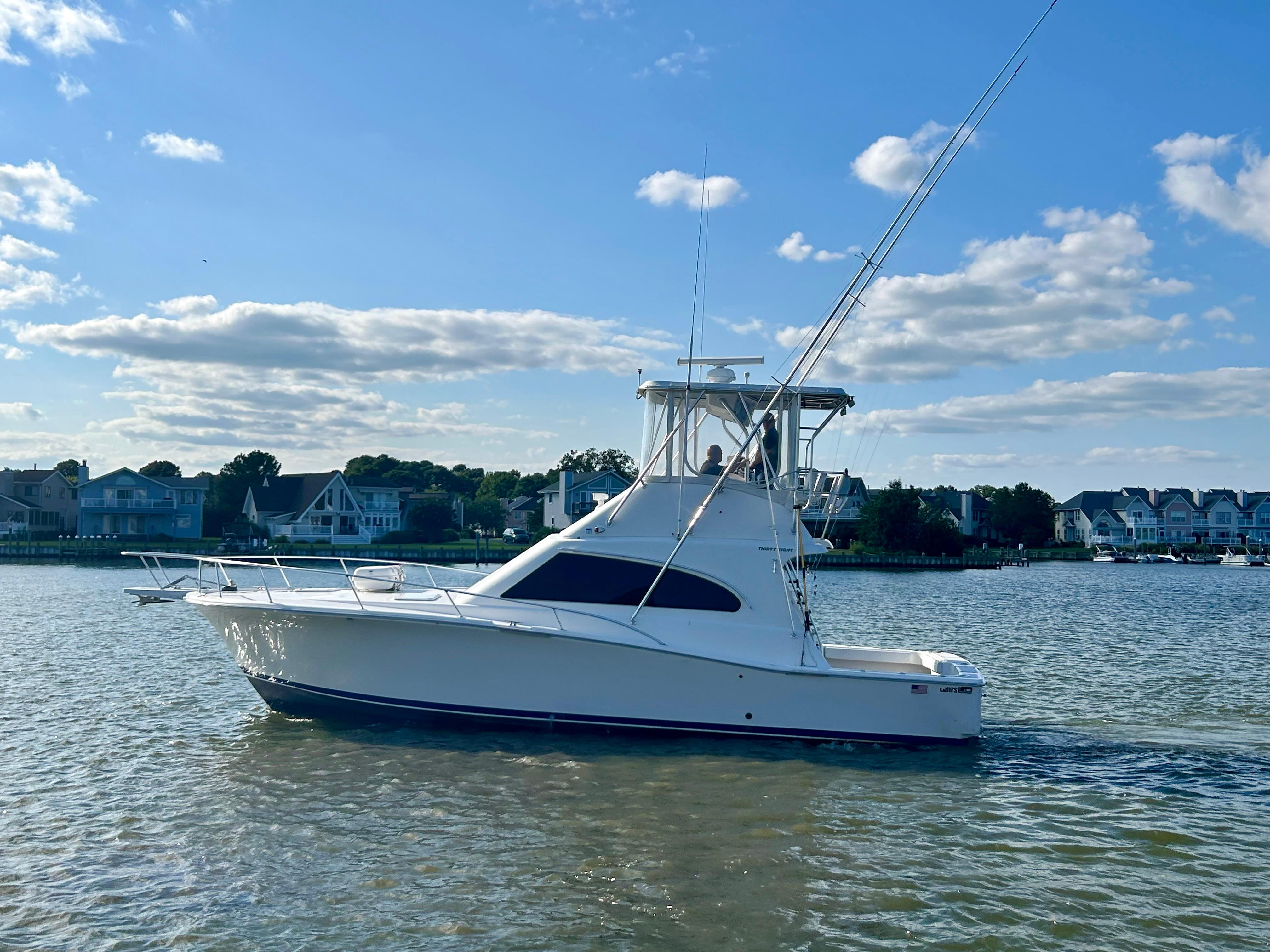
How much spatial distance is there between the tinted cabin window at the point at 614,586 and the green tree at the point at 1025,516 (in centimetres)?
9424

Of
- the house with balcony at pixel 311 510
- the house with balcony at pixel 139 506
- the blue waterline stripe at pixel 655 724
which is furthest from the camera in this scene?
the house with balcony at pixel 311 510

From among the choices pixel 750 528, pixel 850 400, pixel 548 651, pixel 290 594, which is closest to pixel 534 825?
pixel 548 651

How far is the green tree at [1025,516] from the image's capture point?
96.6 metres

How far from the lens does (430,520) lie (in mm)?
76688

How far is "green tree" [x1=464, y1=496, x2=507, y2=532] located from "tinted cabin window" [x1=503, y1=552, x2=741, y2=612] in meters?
78.1

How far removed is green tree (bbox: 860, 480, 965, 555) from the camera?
72.8m

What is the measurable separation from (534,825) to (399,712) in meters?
3.11

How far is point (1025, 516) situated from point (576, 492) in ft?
169

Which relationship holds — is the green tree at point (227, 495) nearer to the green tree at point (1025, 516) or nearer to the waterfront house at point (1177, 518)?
the green tree at point (1025, 516)

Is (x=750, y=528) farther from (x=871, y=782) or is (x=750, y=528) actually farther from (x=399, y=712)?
(x=399, y=712)

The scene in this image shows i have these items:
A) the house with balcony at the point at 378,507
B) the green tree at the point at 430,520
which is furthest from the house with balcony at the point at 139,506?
the green tree at the point at 430,520

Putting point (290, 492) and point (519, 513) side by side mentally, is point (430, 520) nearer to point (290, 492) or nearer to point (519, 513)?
point (290, 492)

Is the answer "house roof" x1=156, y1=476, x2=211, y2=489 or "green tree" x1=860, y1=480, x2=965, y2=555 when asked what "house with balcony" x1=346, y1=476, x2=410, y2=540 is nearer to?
"house roof" x1=156, y1=476, x2=211, y2=489

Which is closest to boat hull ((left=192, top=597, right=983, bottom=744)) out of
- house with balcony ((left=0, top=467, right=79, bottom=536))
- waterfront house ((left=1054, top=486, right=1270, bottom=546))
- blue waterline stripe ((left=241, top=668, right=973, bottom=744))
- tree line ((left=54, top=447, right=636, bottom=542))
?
blue waterline stripe ((left=241, top=668, right=973, bottom=744))
